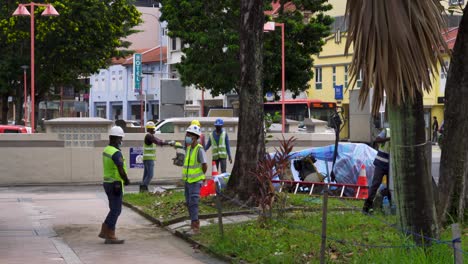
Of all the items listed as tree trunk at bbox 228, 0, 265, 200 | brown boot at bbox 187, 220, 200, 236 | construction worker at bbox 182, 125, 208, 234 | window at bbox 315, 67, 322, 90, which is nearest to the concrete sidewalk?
brown boot at bbox 187, 220, 200, 236

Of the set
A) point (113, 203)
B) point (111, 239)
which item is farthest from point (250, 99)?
point (111, 239)

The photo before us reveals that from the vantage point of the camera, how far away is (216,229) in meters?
13.2

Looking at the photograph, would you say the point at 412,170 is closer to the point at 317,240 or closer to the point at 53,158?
the point at 317,240

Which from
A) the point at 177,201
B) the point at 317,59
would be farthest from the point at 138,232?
the point at 317,59

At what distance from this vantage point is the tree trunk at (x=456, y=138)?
11812 millimetres

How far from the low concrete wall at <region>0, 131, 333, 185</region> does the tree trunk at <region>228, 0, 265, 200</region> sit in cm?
963

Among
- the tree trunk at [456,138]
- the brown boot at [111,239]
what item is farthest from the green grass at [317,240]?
the brown boot at [111,239]

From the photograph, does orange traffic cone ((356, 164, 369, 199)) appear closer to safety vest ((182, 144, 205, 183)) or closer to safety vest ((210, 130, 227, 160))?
safety vest ((210, 130, 227, 160))

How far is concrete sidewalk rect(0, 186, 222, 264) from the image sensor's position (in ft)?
37.4

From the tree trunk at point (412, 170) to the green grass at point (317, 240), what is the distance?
0.26 m

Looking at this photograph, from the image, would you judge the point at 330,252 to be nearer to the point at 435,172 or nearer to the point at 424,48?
the point at 424,48

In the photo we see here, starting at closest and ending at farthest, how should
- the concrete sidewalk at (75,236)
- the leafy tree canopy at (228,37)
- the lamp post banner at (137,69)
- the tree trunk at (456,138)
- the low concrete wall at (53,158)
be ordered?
1. the concrete sidewalk at (75,236)
2. the tree trunk at (456,138)
3. the low concrete wall at (53,158)
4. the leafy tree canopy at (228,37)
5. the lamp post banner at (137,69)

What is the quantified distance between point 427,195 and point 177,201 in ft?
26.1

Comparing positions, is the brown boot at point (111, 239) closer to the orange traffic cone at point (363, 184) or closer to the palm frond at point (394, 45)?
the palm frond at point (394, 45)
